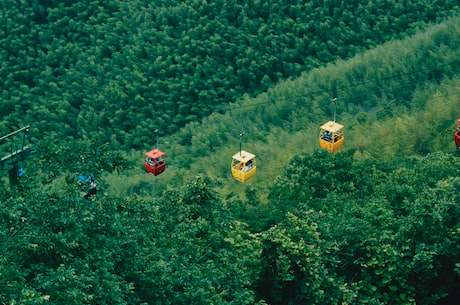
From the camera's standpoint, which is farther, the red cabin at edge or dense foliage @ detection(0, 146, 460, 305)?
the red cabin at edge

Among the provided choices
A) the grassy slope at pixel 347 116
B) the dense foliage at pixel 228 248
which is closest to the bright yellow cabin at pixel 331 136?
the dense foliage at pixel 228 248

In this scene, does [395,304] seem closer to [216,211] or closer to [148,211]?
[216,211]

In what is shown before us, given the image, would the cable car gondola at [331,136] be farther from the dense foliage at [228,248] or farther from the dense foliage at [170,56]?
the dense foliage at [170,56]

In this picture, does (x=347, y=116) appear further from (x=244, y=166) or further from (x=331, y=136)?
(x=244, y=166)

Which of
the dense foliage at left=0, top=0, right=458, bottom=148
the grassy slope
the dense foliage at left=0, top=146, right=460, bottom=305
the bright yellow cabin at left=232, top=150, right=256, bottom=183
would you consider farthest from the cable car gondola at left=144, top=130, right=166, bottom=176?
the dense foliage at left=0, top=0, right=458, bottom=148

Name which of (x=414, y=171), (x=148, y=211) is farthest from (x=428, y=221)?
(x=148, y=211)

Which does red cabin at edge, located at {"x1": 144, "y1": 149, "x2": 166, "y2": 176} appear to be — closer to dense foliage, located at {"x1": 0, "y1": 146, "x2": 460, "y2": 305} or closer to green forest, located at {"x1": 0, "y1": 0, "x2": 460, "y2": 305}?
green forest, located at {"x1": 0, "y1": 0, "x2": 460, "y2": 305}

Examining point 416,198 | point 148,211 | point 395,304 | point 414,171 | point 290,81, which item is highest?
point 290,81
